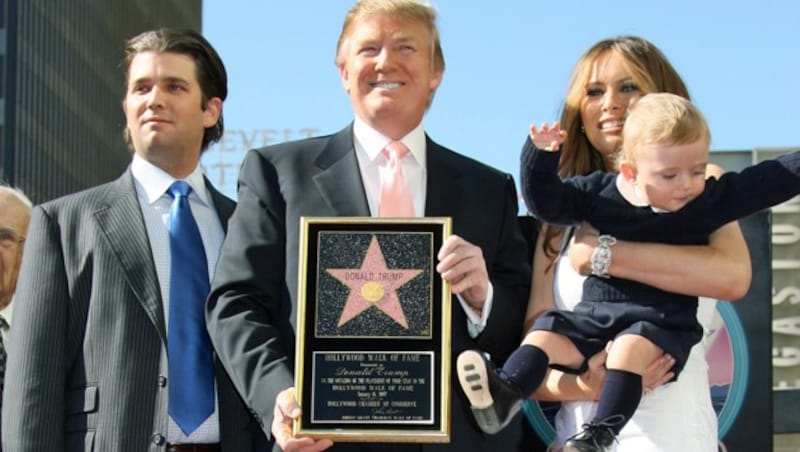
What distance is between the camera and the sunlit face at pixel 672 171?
15.9 feet

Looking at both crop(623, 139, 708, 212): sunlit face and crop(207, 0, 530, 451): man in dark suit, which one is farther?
crop(623, 139, 708, 212): sunlit face

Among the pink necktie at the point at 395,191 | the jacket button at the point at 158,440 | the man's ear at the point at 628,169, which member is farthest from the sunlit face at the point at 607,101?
the jacket button at the point at 158,440

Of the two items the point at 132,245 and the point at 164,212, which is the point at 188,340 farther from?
the point at 164,212

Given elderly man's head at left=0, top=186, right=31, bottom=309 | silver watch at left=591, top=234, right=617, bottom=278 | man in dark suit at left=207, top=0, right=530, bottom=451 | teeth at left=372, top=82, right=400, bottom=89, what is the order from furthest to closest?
1. elderly man's head at left=0, top=186, right=31, bottom=309
2. silver watch at left=591, top=234, right=617, bottom=278
3. teeth at left=372, top=82, right=400, bottom=89
4. man in dark suit at left=207, top=0, right=530, bottom=451

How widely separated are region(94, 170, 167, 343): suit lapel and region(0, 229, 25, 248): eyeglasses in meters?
1.06

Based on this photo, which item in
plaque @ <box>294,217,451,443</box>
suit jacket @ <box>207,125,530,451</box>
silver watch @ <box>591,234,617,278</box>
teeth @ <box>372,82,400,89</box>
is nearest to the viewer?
plaque @ <box>294,217,451,443</box>

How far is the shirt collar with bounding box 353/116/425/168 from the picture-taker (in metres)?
4.95

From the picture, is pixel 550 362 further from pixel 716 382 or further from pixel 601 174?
pixel 716 382

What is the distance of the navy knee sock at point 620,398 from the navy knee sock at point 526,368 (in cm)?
22

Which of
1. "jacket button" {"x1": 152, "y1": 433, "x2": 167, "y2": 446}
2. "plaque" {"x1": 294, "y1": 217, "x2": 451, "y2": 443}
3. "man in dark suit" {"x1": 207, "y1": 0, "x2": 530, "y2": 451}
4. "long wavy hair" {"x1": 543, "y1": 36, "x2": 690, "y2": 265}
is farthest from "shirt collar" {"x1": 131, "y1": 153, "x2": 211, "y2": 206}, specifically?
"long wavy hair" {"x1": 543, "y1": 36, "x2": 690, "y2": 265}

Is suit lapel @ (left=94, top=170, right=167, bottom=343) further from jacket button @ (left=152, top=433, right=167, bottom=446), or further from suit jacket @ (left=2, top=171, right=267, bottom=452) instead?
jacket button @ (left=152, top=433, right=167, bottom=446)

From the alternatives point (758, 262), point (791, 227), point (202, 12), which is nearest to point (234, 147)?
point (202, 12)

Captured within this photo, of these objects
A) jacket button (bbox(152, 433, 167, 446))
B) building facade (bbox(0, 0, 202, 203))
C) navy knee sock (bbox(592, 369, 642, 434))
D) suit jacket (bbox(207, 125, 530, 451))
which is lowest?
jacket button (bbox(152, 433, 167, 446))

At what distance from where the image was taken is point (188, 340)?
517cm
